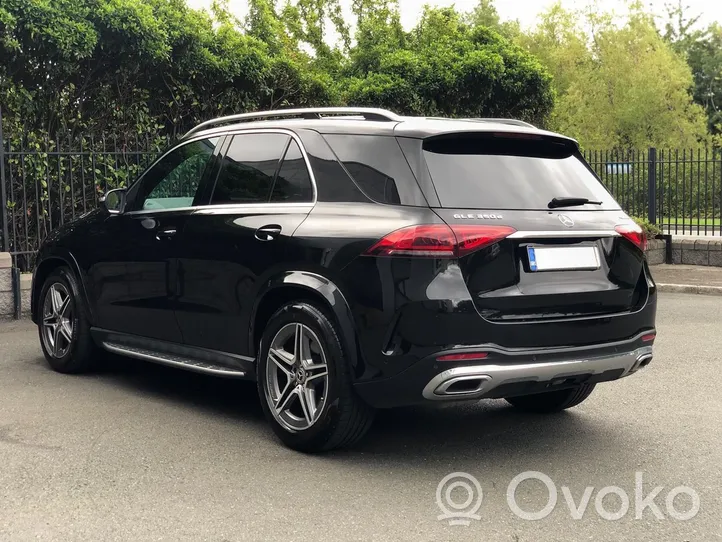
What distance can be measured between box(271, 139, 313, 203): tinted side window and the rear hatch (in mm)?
742

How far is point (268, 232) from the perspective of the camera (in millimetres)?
4902

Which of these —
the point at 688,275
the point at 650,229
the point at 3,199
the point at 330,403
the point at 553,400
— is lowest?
the point at 688,275

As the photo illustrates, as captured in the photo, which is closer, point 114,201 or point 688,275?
point 114,201

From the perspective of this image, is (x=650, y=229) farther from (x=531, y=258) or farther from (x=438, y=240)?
(x=438, y=240)

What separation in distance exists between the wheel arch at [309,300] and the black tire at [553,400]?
1.69m

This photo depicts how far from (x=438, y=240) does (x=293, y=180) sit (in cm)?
114

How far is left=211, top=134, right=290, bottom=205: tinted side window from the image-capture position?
203 inches

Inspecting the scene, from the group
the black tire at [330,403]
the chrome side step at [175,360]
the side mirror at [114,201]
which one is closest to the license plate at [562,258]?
the black tire at [330,403]

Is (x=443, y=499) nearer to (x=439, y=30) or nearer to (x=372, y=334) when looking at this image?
(x=372, y=334)

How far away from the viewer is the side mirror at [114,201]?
20.7ft

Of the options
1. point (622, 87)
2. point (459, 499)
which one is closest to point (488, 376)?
point (459, 499)

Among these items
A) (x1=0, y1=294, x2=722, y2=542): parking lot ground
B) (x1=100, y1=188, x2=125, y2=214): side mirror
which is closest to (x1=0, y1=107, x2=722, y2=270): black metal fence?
(x1=100, y1=188, x2=125, y2=214): side mirror

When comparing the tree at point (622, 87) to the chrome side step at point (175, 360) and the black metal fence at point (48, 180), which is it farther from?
the chrome side step at point (175, 360)

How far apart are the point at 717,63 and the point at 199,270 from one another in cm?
6391
